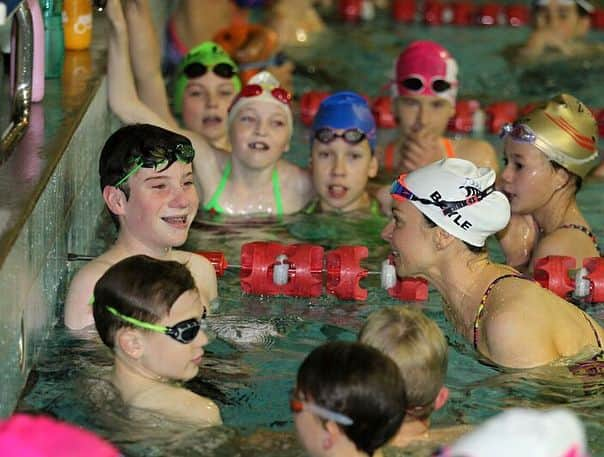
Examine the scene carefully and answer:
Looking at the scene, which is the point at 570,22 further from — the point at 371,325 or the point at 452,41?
the point at 371,325

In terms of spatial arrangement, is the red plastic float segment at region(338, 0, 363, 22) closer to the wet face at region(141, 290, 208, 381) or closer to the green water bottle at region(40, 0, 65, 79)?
the green water bottle at region(40, 0, 65, 79)

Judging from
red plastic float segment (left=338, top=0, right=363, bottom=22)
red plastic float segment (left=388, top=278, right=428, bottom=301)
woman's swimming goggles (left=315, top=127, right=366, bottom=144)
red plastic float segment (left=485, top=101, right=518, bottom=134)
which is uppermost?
red plastic float segment (left=338, top=0, right=363, bottom=22)

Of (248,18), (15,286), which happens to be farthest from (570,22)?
(15,286)

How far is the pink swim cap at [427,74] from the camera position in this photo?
7551 mm

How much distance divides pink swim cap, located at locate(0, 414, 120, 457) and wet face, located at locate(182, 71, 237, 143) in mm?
5019

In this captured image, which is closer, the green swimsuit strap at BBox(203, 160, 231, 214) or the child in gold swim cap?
the child in gold swim cap

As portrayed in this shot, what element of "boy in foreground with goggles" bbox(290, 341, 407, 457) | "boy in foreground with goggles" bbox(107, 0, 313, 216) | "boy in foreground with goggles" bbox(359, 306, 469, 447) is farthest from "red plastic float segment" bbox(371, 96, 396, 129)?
"boy in foreground with goggles" bbox(290, 341, 407, 457)

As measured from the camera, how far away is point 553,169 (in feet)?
19.7

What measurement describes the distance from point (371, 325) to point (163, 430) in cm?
81

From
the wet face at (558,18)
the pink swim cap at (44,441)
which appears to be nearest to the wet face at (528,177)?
the pink swim cap at (44,441)

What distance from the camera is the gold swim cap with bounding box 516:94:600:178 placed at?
19.5 feet

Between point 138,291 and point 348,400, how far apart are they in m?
0.97

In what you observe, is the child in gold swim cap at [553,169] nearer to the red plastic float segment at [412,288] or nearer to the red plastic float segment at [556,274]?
the red plastic float segment at [556,274]

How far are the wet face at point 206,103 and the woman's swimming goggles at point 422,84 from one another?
1.00m
